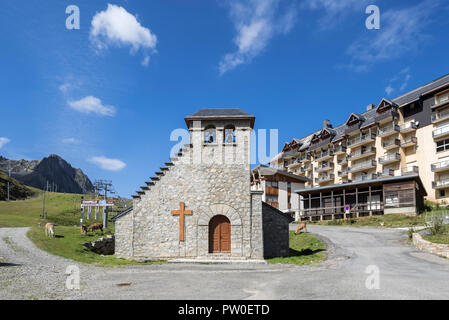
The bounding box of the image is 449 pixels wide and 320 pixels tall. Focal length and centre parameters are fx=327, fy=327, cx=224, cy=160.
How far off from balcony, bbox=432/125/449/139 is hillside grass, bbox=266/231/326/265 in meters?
29.9

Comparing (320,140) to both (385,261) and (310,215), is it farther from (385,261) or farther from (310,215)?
(385,261)

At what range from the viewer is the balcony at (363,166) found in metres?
55.2

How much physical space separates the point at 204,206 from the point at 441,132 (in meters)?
41.4

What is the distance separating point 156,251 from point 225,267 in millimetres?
5160

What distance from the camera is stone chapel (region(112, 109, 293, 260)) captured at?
18672mm

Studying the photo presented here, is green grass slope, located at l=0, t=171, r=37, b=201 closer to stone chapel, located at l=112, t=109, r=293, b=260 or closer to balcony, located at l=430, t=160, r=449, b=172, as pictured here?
stone chapel, located at l=112, t=109, r=293, b=260

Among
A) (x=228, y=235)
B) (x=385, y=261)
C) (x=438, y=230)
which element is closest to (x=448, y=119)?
(x=438, y=230)

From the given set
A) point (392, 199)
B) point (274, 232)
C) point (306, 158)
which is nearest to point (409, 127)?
point (392, 199)

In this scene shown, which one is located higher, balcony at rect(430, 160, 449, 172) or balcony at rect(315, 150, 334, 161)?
balcony at rect(315, 150, 334, 161)

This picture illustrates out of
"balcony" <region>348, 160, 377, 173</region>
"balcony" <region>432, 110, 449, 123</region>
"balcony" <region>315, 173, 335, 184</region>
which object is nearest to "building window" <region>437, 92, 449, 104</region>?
"balcony" <region>432, 110, 449, 123</region>

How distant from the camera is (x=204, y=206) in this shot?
19.0 metres

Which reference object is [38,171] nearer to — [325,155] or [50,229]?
[325,155]

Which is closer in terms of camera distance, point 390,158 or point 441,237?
point 441,237
